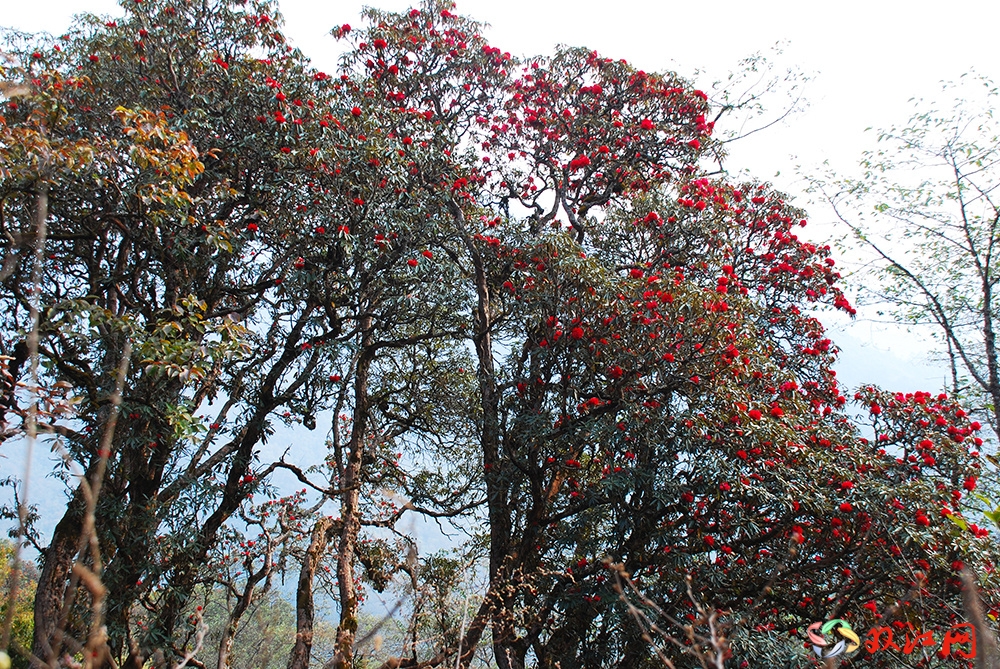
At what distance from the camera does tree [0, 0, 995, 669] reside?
4.34 meters

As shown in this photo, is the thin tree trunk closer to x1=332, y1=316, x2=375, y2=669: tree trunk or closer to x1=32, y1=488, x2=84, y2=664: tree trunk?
x1=332, y1=316, x2=375, y2=669: tree trunk

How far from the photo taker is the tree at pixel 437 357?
434cm

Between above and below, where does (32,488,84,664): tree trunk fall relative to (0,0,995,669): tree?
below

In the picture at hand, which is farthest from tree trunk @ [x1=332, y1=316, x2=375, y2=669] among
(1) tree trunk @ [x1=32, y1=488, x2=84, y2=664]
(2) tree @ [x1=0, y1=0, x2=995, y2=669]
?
(1) tree trunk @ [x1=32, y1=488, x2=84, y2=664]

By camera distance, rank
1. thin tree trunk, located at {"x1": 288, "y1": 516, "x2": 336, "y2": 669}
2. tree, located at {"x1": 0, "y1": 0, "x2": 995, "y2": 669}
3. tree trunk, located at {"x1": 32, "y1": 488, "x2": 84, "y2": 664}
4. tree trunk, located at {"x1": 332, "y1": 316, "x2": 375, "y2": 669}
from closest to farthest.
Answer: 1. tree trunk, located at {"x1": 332, "y1": 316, "x2": 375, "y2": 669}
2. thin tree trunk, located at {"x1": 288, "y1": 516, "x2": 336, "y2": 669}
3. tree, located at {"x1": 0, "y1": 0, "x2": 995, "y2": 669}
4. tree trunk, located at {"x1": 32, "y1": 488, "x2": 84, "y2": 664}

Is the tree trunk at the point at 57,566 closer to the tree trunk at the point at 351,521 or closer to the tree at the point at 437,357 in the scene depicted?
the tree at the point at 437,357

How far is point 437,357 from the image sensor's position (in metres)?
6.80

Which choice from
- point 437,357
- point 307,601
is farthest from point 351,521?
point 437,357

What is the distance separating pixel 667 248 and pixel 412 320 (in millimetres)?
2500

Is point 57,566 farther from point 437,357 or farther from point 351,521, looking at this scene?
point 437,357

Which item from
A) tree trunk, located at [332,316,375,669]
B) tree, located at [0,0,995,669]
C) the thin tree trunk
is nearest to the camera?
tree trunk, located at [332,316,375,669]

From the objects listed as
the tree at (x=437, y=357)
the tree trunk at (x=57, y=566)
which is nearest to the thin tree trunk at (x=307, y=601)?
the tree at (x=437, y=357)

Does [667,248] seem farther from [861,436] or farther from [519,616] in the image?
[519,616]

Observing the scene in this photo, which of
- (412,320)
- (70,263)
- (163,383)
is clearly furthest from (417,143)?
(70,263)
